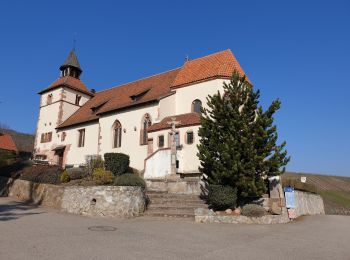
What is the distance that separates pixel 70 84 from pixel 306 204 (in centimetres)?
3175

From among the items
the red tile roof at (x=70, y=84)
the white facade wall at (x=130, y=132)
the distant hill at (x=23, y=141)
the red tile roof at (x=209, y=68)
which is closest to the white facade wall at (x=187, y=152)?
the white facade wall at (x=130, y=132)

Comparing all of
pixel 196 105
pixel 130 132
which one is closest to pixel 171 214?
pixel 196 105

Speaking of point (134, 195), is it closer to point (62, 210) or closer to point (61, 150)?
point (62, 210)

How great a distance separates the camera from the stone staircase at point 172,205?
1519cm

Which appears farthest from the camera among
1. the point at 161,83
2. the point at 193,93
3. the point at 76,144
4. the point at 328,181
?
the point at 328,181

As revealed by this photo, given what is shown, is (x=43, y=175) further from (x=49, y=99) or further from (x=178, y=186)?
(x=49, y=99)

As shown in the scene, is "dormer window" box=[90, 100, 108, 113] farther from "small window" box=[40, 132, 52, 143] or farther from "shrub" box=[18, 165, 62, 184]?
"shrub" box=[18, 165, 62, 184]

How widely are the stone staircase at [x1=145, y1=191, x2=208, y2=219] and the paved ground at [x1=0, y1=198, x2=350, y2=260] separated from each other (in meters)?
2.34

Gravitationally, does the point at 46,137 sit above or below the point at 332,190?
above

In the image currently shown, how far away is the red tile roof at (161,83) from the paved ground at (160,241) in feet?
51.6

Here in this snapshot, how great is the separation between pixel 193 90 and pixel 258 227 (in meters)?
15.5

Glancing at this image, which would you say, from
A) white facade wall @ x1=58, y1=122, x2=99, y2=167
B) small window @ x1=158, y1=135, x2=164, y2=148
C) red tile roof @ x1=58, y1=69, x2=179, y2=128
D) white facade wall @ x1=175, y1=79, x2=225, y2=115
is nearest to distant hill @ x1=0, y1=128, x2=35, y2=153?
red tile roof @ x1=58, y1=69, x2=179, y2=128

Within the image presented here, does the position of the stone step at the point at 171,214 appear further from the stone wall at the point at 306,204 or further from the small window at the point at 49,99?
the small window at the point at 49,99

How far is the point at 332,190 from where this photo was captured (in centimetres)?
4438
